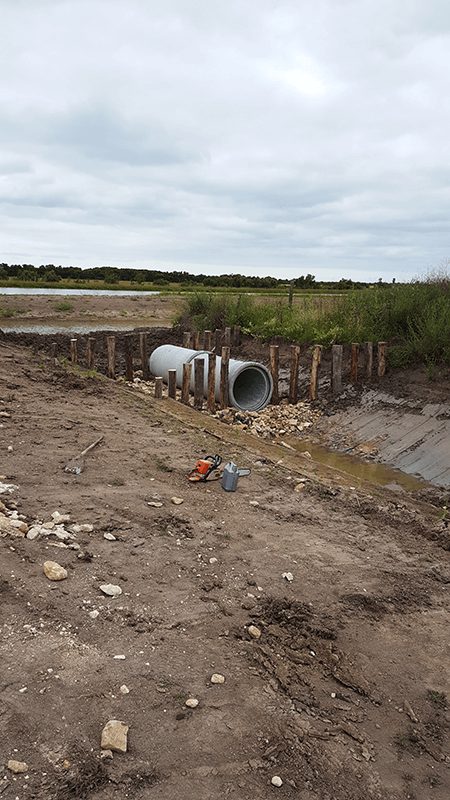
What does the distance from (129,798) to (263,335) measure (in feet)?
54.6

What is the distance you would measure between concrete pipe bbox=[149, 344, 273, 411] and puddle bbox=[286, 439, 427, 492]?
2597 millimetres

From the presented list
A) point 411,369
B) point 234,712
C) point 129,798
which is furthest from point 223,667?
point 411,369

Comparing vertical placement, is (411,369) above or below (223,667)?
above

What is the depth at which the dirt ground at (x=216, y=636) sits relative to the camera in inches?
134

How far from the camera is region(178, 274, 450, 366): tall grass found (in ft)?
45.0

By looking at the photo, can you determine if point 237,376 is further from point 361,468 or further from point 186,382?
point 361,468

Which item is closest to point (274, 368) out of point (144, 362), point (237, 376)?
point (237, 376)

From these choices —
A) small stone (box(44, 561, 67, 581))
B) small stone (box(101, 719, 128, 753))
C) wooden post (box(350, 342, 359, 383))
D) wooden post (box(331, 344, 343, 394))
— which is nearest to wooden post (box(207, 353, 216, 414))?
wooden post (box(331, 344, 343, 394))

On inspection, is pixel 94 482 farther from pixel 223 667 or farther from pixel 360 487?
pixel 360 487

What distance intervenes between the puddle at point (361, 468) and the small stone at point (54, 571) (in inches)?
239

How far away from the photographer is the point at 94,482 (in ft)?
25.1

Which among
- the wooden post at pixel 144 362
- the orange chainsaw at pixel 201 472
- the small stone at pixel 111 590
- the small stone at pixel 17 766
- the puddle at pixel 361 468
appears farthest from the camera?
the wooden post at pixel 144 362

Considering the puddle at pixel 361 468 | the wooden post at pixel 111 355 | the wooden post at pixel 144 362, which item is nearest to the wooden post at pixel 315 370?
the puddle at pixel 361 468

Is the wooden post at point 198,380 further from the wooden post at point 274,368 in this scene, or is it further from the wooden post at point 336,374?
the wooden post at point 336,374
